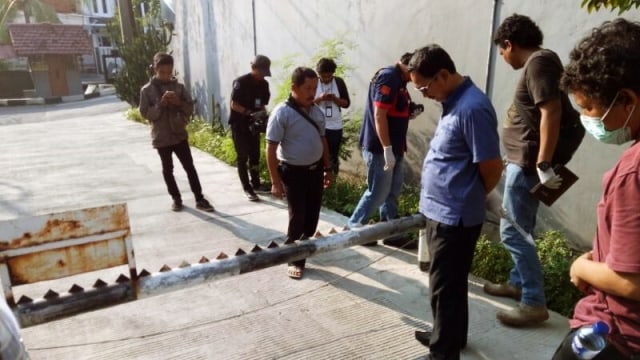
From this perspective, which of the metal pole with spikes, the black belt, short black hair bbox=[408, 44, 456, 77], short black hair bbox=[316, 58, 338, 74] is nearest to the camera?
the metal pole with spikes

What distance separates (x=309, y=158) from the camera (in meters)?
3.74

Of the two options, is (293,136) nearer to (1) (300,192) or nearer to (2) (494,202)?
(1) (300,192)

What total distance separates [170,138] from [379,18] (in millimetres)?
2977

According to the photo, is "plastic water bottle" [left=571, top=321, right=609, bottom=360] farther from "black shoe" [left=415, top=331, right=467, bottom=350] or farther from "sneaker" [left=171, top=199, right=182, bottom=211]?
"sneaker" [left=171, top=199, right=182, bottom=211]

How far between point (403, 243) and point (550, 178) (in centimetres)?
194

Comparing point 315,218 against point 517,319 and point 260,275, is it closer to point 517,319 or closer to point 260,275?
point 260,275

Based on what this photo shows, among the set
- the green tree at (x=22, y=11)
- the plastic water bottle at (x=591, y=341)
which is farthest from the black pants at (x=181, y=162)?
the green tree at (x=22, y=11)

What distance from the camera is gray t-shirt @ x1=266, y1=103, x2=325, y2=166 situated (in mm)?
3650

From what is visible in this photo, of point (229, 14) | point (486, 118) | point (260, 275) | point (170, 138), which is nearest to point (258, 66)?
point (170, 138)

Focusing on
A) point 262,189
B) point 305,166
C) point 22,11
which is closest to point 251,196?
point 262,189

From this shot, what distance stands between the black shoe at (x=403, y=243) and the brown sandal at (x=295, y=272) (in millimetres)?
1002

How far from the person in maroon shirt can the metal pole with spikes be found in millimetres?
1564

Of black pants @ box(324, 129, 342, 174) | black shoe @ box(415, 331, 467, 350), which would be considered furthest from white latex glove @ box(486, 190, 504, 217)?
black shoe @ box(415, 331, 467, 350)

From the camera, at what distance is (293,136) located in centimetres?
371
